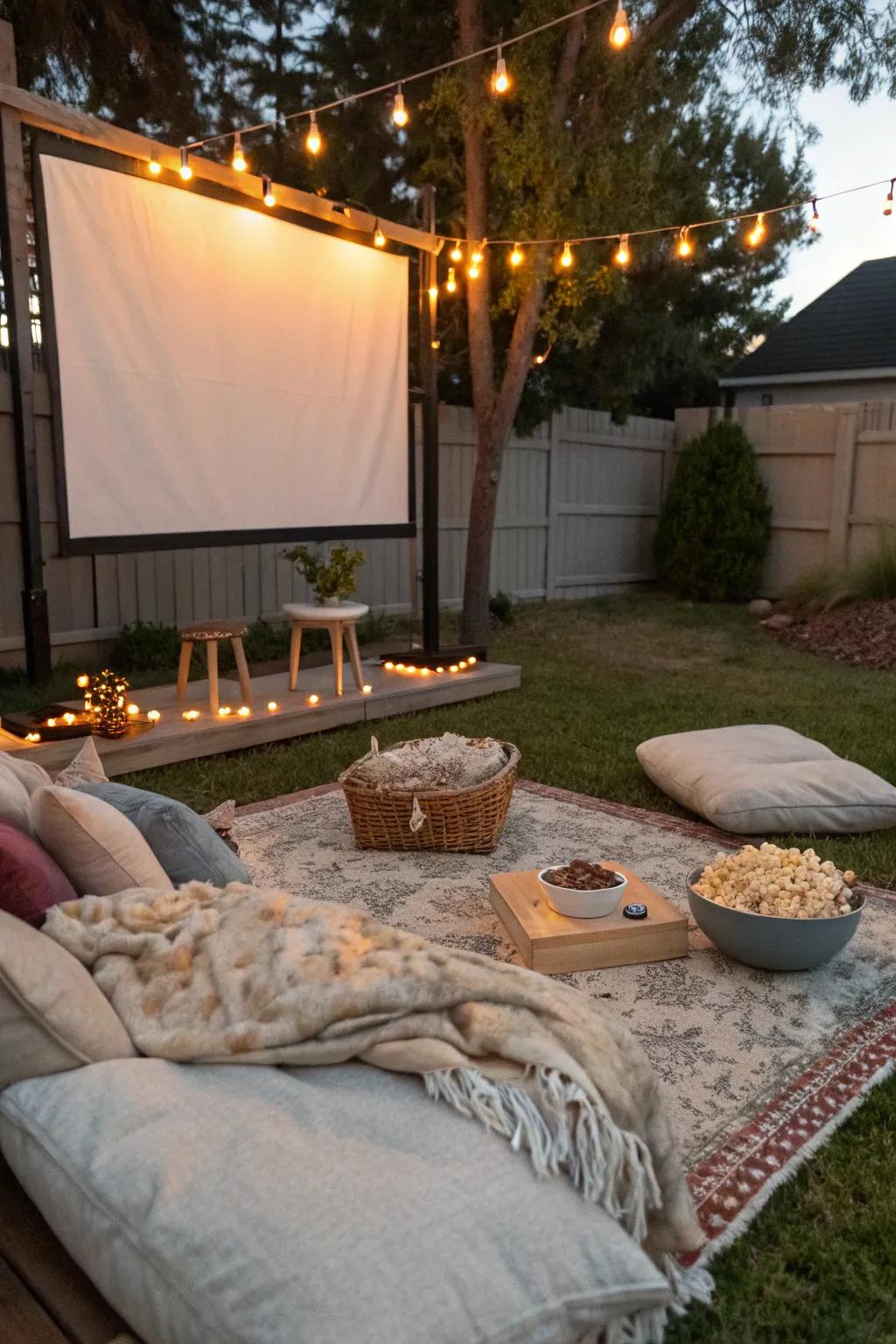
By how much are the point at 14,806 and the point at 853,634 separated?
278 inches

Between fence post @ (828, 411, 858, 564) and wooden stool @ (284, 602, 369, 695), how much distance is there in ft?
17.7

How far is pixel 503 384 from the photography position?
7.28 meters

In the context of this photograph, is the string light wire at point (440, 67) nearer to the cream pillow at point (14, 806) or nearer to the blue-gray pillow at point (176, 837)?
the blue-gray pillow at point (176, 837)

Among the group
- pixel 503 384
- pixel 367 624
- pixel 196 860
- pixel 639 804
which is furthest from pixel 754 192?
pixel 196 860

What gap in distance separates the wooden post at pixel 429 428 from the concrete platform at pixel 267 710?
432 mm

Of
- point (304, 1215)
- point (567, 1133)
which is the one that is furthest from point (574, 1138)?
point (304, 1215)

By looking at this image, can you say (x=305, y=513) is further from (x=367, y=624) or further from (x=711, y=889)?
(x=711, y=889)

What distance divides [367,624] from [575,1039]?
251 inches

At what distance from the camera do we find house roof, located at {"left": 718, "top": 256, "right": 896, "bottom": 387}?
13.0 metres

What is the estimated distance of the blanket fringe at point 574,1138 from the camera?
4.46 feet

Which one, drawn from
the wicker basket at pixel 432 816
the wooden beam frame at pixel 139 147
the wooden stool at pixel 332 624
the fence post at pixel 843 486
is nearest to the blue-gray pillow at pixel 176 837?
the wicker basket at pixel 432 816

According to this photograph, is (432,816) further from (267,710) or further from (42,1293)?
(42,1293)

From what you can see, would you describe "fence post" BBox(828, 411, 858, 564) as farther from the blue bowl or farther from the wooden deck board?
the wooden deck board

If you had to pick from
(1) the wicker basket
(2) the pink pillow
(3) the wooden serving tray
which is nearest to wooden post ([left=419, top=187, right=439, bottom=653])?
(1) the wicker basket
